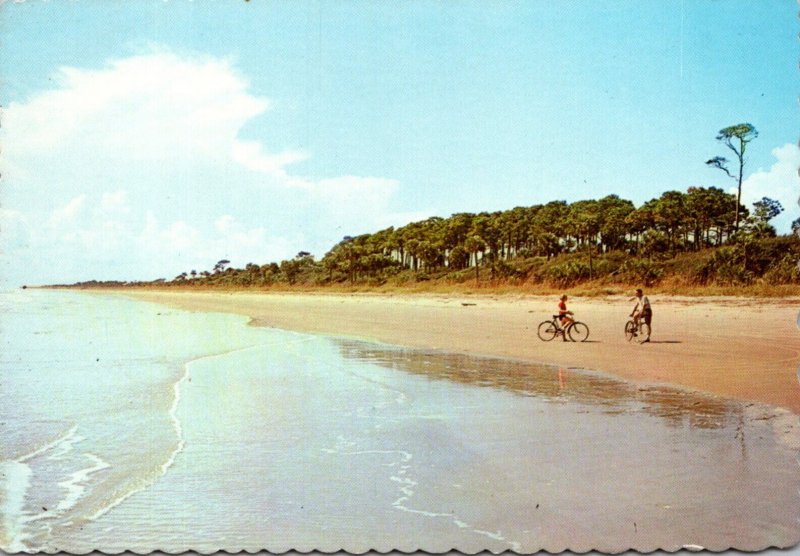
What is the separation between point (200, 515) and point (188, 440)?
294 cm

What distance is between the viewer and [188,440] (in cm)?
830

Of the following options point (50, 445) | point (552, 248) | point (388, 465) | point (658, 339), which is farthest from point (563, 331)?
point (552, 248)

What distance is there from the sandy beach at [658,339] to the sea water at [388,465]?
157 cm

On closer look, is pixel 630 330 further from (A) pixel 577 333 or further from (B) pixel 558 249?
(B) pixel 558 249

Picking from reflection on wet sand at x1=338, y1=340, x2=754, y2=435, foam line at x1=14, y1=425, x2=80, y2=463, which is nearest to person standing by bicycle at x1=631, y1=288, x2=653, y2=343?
reflection on wet sand at x1=338, y1=340, x2=754, y2=435

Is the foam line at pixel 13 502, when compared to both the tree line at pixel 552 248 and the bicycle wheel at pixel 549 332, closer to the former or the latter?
the bicycle wheel at pixel 549 332

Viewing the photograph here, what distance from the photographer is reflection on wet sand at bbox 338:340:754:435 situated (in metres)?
9.35

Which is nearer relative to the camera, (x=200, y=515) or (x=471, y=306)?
(x=200, y=515)

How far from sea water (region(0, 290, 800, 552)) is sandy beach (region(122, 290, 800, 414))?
1.57m

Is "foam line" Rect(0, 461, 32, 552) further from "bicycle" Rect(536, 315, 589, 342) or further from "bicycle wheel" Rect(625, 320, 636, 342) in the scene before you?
"bicycle wheel" Rect(625, 320, 636, 342)

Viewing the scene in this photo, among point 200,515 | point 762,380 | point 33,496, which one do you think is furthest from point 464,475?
point 762,380

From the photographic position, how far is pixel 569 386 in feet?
40.5

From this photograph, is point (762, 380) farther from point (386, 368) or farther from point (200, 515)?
point (200, 515)

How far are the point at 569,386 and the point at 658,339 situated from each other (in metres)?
8.86
